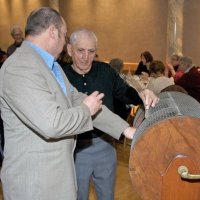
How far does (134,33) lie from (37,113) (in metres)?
8.60

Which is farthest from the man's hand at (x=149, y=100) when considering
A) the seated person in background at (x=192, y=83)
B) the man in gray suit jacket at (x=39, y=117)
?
the seated person in background at (x=192, y=83)

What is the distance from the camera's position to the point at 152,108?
1616 millimetres

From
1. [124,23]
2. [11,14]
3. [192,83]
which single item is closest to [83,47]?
[192,83]

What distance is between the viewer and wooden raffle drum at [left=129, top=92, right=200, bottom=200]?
1307 millimetres

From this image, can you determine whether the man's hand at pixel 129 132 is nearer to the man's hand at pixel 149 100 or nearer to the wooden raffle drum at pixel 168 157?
the man's hand at pixel 149 100

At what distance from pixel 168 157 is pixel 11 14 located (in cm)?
1195

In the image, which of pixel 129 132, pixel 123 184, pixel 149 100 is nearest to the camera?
pixel 149 100

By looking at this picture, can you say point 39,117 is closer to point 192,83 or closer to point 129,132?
point 129,132

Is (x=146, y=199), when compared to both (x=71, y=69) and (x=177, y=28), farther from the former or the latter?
(x=177, y=28)

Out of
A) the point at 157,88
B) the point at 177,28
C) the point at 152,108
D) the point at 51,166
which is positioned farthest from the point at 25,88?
the point at 177,28

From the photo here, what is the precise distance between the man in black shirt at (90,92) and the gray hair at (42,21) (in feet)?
2.26

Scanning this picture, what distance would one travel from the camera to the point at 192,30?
8.69 m

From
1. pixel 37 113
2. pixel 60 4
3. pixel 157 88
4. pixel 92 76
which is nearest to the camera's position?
pixel 37 113

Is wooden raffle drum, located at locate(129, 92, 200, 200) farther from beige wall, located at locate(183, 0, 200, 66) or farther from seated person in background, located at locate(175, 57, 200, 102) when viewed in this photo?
beige wall, located at locate(183, 0, 200, 66)
